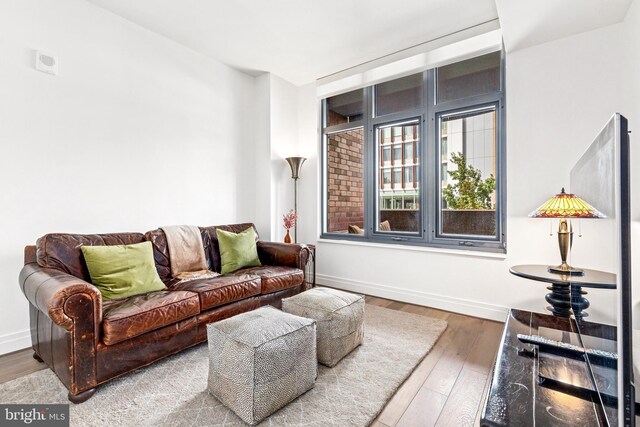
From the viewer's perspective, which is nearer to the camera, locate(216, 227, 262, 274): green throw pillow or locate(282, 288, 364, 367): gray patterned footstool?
locate(282, 288, 364, 367): gray patterned footstool

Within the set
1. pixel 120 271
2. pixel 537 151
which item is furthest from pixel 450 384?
pixel 120 271

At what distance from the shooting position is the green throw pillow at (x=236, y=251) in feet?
10.00

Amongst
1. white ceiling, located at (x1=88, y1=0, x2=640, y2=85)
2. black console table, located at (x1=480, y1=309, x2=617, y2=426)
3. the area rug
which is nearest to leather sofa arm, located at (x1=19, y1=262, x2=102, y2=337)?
the area rug

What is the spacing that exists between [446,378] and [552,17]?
2689mm

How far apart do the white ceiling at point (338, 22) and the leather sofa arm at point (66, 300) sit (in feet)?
7.76

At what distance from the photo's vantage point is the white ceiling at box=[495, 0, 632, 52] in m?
2.17

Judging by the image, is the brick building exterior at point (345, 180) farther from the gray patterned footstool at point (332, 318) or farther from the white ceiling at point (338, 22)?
the gray patterned footstool at point (332, 318)

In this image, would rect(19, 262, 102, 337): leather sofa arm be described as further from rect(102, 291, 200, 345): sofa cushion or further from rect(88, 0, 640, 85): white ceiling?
rect(88, 0, 640, 85): white ceiling

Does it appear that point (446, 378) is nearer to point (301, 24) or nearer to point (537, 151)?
point (537, 151)

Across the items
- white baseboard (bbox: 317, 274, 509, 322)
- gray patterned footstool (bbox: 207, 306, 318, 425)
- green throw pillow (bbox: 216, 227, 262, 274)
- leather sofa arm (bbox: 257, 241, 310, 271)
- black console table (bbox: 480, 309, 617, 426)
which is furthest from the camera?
leather sofa arm (bbox: 257, 241, 310, 271)

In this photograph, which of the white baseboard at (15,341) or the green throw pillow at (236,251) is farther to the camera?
the green throw pillow at (236,251)

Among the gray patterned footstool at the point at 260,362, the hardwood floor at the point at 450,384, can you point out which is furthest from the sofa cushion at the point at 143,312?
the hardwood floor at the point at 450,384

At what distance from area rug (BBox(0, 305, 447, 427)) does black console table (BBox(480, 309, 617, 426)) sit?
772mm

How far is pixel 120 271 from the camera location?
2.22 meters
